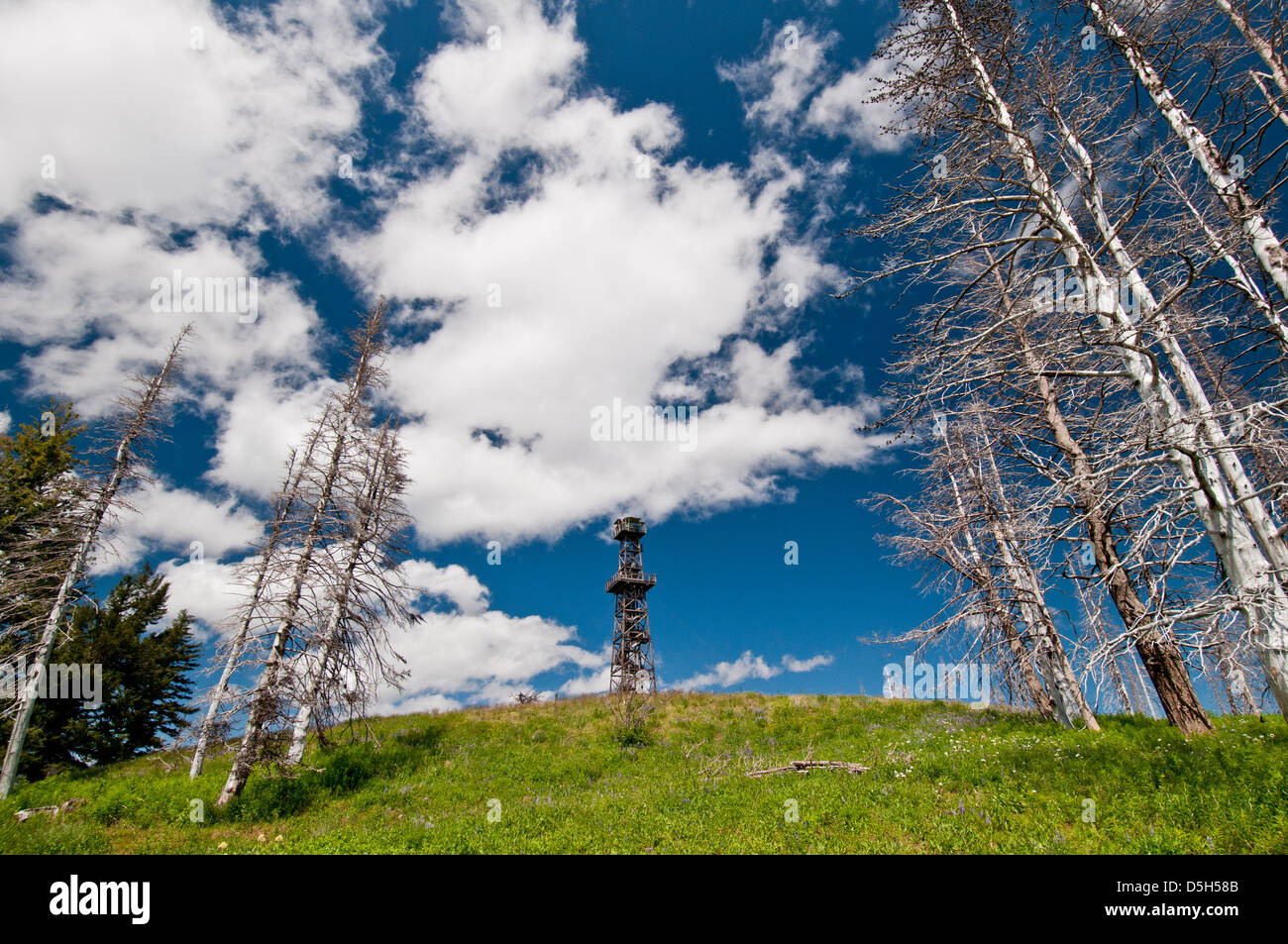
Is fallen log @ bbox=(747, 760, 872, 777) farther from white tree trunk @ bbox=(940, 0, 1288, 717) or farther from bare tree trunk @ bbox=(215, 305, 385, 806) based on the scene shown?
bare tree trunk @ bbox=(215, 305, 385, 806)

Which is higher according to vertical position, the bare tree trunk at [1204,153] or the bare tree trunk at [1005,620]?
the bare tree trunk at [1204,153]

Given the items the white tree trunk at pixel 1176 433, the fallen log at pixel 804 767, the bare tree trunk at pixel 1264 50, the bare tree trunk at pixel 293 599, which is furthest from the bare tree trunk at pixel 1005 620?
the bare tree trunk at pixel 293 599

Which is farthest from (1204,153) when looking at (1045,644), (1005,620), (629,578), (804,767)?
(629,578)

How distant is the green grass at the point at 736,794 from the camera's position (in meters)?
5.95

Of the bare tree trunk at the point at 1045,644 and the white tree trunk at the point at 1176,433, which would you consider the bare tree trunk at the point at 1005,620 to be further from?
the white tree trunk at the point at 1176,433

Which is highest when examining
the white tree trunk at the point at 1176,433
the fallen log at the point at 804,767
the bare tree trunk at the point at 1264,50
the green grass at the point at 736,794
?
the bare tree trunk at the point at 1264,50

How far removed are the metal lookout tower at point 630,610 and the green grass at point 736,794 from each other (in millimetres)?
13886

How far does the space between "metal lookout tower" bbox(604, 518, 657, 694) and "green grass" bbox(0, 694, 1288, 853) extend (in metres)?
13.9

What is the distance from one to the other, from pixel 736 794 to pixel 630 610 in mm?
24309

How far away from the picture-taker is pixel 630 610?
33344 millimetres

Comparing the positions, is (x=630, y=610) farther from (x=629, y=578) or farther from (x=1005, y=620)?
(x=1005, y=620)

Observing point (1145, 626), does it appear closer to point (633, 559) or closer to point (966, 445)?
point (966, 445)

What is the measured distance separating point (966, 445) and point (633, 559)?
79.4 ft
